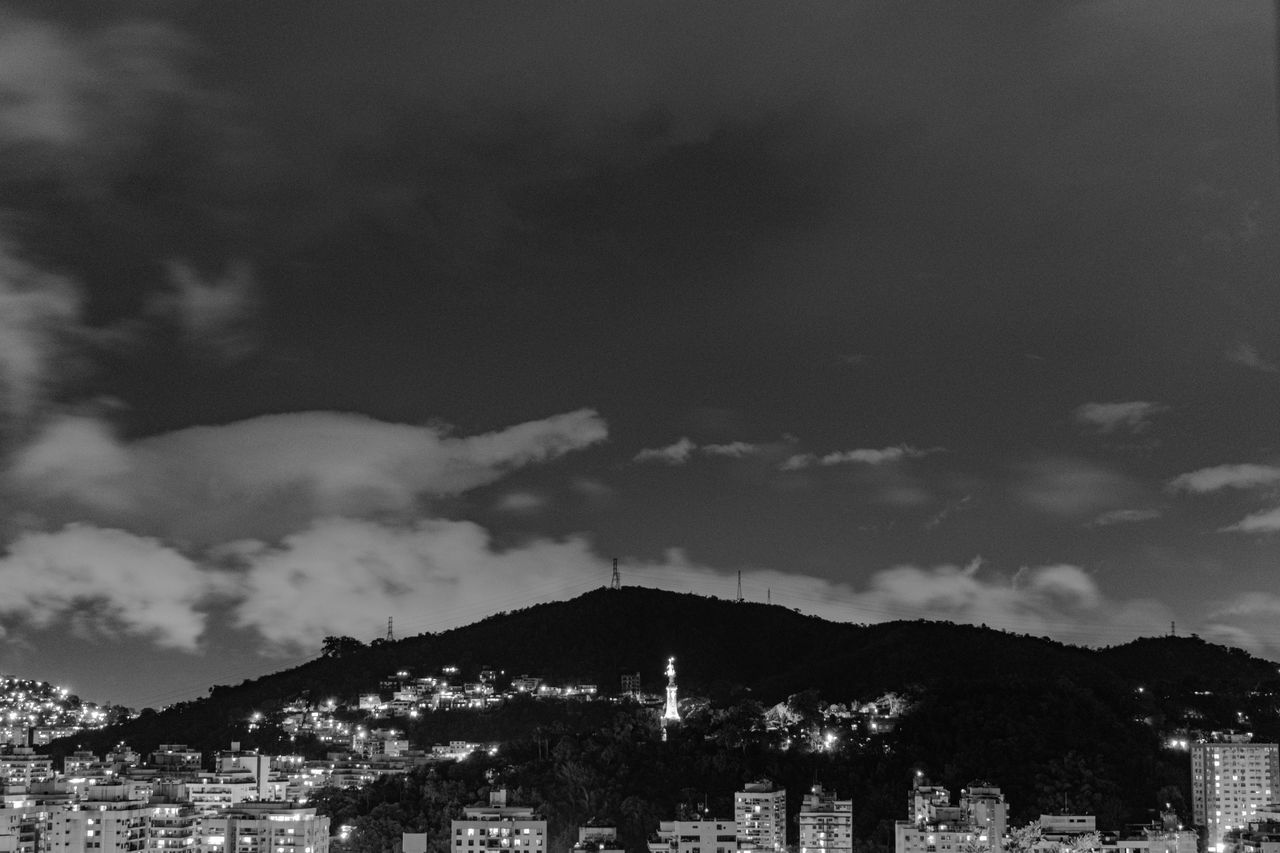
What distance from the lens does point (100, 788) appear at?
16.4 m

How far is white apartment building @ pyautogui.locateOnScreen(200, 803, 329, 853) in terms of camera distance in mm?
15805

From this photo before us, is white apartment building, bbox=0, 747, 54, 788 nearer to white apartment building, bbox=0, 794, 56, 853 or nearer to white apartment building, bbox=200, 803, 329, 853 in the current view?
white apartment building, bbox=0, 794, 56, 853

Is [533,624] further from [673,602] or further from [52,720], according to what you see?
[52,720]

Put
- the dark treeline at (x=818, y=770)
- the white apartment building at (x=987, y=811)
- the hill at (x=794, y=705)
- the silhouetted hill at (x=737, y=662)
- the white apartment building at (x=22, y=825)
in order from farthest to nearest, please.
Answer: the silhouetted hill at (x=737, y=662), the hill at (x=794, y=705), the dark treeline at (x=818, y=770), the white apartment building at (x=987, y=811), the white apartment building at (x=22, y=825)

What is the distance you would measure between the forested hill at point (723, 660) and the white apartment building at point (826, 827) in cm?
462

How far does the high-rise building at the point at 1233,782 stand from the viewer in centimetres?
1870

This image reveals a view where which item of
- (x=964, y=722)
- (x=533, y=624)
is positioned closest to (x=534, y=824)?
(x=964, y=722)

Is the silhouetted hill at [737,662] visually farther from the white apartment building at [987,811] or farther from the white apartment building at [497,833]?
the white apartment building at [497,833]

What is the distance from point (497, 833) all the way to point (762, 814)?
3569mm

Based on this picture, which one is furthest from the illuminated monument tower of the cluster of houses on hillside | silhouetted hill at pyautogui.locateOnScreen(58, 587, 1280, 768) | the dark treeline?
the cluster of houses on hillside

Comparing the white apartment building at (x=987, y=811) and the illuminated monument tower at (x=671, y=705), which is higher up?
the illuminated monument tower at (x=671, y=705)

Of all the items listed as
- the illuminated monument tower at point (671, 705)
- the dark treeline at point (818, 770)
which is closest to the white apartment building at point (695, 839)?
the dark treeline at point (818, 770)

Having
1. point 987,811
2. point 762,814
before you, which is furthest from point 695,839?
point 987,811

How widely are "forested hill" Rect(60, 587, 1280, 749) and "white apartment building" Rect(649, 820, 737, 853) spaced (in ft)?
20.6
